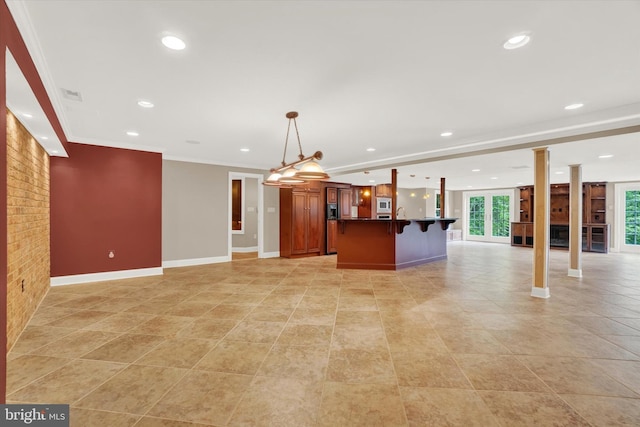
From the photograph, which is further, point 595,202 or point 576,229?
point 595,202

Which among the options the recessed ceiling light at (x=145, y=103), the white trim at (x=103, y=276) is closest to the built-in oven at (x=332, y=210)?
the white trim at (x=103, y=276)

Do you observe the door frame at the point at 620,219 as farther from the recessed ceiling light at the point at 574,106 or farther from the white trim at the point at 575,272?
the recessed ceiling light at the point at 574,106

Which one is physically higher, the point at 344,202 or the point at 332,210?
the point at 344,202

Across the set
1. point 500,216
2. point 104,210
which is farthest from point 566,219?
point 104,210

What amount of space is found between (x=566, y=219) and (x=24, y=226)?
47.1 feet

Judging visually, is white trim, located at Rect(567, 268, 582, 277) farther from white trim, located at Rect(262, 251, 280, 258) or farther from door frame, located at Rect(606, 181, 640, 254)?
white trim, located at Rect(262, 251, 280, 258)

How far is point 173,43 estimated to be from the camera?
2.18m

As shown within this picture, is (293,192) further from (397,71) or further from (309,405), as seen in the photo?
(309,405)

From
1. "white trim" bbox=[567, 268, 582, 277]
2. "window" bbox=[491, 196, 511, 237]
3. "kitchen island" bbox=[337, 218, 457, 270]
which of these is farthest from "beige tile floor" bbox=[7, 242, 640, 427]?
"window" bbox=[491, 196, 511, 237]

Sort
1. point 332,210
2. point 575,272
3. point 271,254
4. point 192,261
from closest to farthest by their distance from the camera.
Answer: point 575,272 → point 192,261 → point 271,254 → point 332,210

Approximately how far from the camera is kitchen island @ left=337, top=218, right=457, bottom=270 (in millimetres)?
6371

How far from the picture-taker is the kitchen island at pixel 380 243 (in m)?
6.37

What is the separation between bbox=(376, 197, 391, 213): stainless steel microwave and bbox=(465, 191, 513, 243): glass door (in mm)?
4775

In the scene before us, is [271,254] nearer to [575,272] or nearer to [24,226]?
[24,226]
